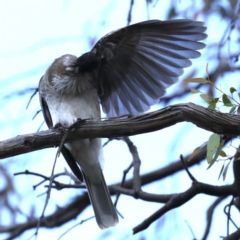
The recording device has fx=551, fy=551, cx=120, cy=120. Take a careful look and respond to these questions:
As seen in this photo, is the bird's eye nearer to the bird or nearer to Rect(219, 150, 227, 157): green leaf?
the bird

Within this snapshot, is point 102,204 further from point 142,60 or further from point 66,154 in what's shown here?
point 142,60

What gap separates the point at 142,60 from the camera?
121 inches

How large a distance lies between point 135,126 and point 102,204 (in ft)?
4.42

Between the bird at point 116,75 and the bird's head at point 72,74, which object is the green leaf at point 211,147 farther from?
the bird's head at point 72,74

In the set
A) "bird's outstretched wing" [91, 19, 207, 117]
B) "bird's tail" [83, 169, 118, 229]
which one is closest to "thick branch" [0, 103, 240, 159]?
"bird's outstretched wing" [91, 19, 207, 117]

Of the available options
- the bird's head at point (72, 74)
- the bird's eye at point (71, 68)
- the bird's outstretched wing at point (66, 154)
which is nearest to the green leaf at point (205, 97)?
the bird's head at point (72, 74)

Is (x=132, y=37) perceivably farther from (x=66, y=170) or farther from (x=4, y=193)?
(x=4, y=193)

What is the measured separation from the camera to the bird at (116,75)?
2.87 m

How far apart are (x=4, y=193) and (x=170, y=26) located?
181cm

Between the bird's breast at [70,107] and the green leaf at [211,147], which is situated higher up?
the bird's breast at [70,107]

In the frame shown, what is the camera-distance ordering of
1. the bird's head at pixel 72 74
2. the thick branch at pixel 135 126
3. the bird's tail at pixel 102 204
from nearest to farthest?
the thick branch at pixel 135 126
the bird's head at pixel 72 74
the bird's tail at pixel 102 204

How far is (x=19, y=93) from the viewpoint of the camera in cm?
338

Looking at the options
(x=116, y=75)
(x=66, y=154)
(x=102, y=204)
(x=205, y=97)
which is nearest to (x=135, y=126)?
(x=205, y=97)

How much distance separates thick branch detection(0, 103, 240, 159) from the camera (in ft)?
6.75
